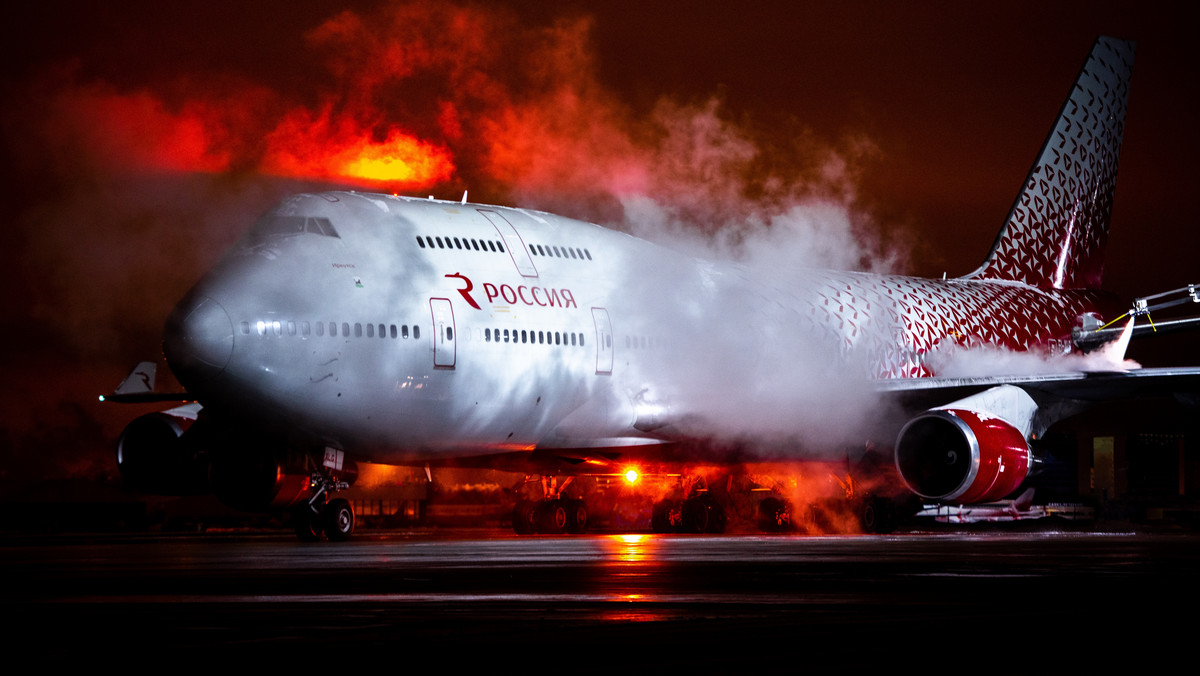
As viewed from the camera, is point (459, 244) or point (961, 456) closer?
point (459, 244)

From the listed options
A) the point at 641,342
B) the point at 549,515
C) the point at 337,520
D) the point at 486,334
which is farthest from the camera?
the point at 549,515

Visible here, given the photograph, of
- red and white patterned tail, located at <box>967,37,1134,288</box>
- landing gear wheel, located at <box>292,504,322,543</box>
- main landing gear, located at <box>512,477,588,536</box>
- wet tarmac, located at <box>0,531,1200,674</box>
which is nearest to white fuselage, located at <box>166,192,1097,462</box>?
landing gear wheel, located at <box>292,504,322,543</box>

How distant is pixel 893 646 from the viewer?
830 centimetres

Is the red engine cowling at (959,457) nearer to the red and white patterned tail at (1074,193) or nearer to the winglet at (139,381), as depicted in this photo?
the red and white patterned tail at (1074,193)

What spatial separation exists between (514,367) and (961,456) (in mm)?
6884

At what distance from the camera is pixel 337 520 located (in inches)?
902

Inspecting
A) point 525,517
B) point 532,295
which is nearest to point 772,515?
point 525,517

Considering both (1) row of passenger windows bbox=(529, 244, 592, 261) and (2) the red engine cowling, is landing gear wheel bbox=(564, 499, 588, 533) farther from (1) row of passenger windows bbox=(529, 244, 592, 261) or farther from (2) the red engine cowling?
(2) the red engine cowling

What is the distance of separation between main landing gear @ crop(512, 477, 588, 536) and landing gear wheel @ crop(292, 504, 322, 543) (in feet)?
18.7

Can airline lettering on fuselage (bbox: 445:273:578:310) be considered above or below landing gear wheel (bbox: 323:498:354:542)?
above

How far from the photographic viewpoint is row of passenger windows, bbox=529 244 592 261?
77.7 feet

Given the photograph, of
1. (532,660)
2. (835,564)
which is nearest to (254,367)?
(835,564)

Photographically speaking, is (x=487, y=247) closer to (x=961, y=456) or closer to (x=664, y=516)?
(x=961, y=456)

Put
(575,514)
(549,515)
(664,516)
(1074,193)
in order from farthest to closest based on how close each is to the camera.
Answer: (1074,193) → (664,516) → (575,514) → (549,515)
